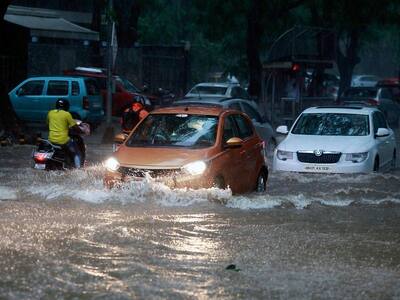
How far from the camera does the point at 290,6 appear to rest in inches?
1339

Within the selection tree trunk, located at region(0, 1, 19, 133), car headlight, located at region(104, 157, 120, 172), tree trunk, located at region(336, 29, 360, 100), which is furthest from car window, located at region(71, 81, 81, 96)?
tree trunk, located at region(336, 29, 360, 100)

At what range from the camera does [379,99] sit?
38.6 m

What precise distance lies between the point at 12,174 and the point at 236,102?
7.32m

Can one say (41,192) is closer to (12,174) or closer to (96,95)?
(12,174)

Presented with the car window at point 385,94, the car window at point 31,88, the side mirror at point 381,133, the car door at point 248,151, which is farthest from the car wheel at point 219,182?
the car window at point 385,94

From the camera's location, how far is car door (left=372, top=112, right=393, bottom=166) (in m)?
18.2

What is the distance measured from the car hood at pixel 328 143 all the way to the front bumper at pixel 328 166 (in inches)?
7.4

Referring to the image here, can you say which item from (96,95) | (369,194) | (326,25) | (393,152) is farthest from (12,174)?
(326,25)

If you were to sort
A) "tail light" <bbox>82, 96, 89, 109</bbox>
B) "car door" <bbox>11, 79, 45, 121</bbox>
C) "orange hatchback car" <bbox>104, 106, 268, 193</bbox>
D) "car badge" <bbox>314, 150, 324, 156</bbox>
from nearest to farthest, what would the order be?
"orange hatchback car" <bbox>104, 106, 268, 193</bbox>, "car badge" <bbox>314, 150, 324, 156</bbox>, "tail light" <bbox>82, 96, 89, 109</bbox>, "car door" <bbox>11, 79, 45, 121</bbox>

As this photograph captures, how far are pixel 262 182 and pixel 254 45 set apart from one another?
18605mm

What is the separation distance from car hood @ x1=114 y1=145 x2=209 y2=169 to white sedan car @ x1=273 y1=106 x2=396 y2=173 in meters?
4.26

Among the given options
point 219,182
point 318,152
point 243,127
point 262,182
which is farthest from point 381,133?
point 219,182

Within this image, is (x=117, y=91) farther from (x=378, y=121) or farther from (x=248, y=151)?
(x=248, y=151)

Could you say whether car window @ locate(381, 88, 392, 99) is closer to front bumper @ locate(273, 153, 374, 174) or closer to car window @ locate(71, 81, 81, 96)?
car window @ locate(71, 81, 81, 96)
